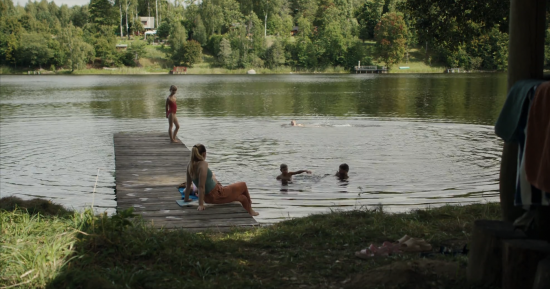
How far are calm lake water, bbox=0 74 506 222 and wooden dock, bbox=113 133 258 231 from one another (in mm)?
665

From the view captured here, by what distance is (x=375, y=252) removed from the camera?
19.0 feet

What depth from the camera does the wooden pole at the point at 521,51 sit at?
4914 mm

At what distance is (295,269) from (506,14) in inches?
272

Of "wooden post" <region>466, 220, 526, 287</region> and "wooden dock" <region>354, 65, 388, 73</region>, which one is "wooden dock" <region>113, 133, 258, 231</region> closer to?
"wooden post" <region>466, 220, 526, 287</region>

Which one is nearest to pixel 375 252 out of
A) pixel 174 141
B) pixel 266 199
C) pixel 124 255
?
pixel 124 255

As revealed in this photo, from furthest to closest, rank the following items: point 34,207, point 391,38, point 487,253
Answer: point 391,38 < point 34,207 < point 487,253

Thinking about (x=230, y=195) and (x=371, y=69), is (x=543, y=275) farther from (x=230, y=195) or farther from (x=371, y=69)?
(x=371, y=69)

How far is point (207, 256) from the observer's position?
588cm

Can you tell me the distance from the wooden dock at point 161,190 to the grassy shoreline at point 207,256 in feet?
4.63

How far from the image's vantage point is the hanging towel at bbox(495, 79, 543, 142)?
4.61 metres

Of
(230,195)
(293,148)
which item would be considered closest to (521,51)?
(230,195)

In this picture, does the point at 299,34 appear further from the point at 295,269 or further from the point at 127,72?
the point at 295,269

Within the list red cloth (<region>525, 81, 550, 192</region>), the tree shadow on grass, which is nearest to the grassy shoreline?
the tree shadow on grass

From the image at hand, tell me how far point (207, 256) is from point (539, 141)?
11.2ft
